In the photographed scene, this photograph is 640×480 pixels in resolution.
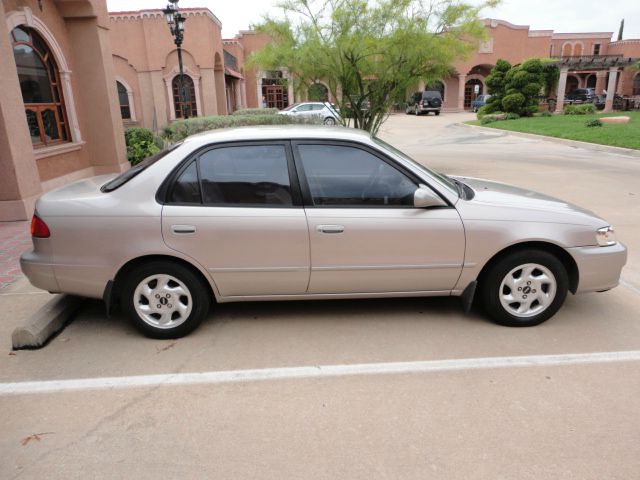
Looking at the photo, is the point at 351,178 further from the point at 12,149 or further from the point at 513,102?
the point at 513,102

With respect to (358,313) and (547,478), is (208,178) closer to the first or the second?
(358,313)

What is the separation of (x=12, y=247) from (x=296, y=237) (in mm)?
4592

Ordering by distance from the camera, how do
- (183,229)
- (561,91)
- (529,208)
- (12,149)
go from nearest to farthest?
(183,229) < (529,208) < (12,149) < (561,91)

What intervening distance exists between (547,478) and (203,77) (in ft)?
93.9

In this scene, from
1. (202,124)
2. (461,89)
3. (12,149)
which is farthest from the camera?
(461,89)

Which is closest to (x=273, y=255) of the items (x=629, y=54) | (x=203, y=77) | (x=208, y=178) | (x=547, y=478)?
(x=208, y=178)

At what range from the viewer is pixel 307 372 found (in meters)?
3.42

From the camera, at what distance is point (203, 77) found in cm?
2788

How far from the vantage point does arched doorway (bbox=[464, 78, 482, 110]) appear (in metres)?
49.6

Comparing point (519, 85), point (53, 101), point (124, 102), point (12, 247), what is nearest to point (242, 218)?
point (12, 247)

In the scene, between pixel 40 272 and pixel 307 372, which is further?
pixel 40 272

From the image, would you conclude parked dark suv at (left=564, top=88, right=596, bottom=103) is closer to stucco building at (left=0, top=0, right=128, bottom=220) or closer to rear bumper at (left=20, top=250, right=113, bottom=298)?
stucco building at (left=0, top=0, right=128, bottom=220)

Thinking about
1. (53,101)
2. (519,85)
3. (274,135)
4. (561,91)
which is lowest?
(274,135)

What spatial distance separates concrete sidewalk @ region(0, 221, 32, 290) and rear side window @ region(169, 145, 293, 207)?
8.87ft
